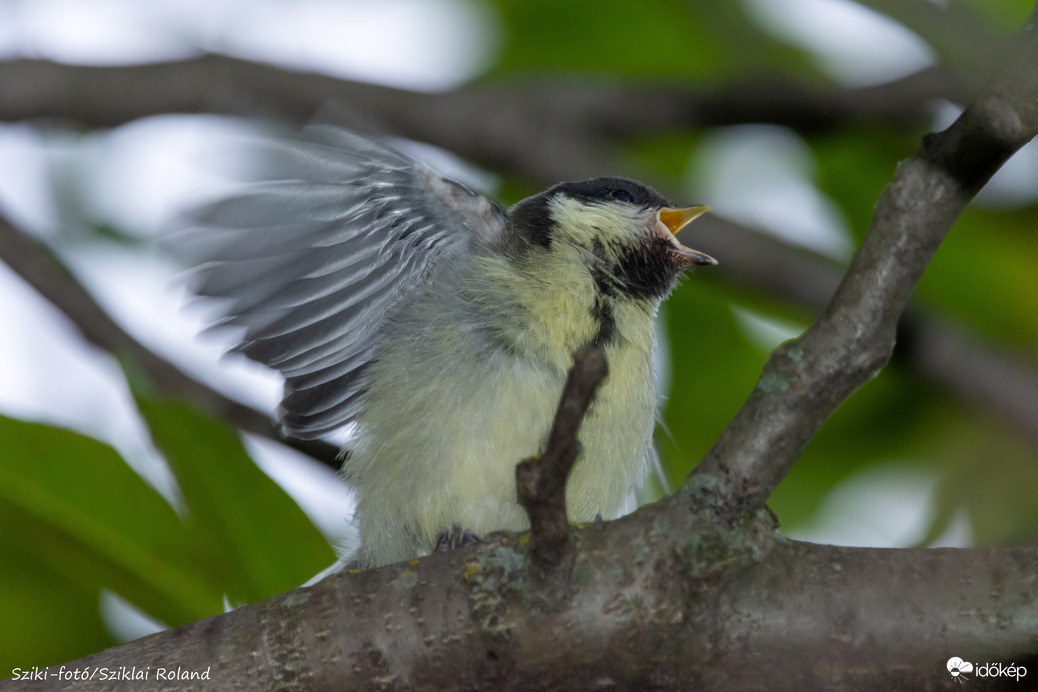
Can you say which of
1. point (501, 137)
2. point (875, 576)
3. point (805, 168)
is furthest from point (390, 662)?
point (805, 168)

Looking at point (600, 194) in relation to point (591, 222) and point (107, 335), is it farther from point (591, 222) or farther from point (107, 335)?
point (107, 335)

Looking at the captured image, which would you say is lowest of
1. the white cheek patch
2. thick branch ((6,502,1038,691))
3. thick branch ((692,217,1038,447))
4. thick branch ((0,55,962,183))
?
thick branch ((6,502,1038,691))

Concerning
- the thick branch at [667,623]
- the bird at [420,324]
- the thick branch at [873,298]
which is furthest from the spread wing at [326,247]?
the thick branch at [873,298]

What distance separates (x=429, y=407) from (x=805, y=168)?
1.98m

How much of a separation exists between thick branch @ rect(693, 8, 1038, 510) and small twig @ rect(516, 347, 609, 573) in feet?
0.99

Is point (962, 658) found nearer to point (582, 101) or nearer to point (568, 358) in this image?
point (568, 358)

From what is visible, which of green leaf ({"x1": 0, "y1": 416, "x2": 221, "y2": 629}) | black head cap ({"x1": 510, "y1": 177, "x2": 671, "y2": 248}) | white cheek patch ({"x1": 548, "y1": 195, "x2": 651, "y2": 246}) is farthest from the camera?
black head cap ({"x1": 510, "y1": 177, "x2": 671, "y2": 248})

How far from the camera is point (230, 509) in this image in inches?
104

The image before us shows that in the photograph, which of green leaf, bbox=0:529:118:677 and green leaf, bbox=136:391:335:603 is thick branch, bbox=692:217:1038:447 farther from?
green leaf, bbox=0:529:118:677

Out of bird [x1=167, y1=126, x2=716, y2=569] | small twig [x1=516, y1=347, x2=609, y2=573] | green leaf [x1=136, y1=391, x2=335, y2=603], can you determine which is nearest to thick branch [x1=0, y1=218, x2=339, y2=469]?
bird [x1=167, y1=126, x2=716, y2=569]

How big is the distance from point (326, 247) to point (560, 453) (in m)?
1.38

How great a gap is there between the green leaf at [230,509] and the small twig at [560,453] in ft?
4.16

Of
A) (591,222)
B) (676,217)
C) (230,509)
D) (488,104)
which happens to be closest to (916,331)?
(676,217)

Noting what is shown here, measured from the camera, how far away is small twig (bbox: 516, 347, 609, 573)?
1.47m
